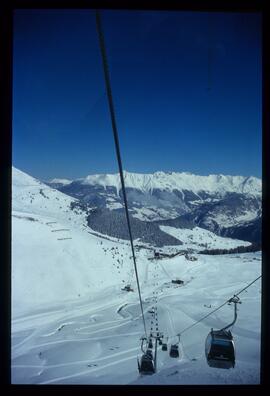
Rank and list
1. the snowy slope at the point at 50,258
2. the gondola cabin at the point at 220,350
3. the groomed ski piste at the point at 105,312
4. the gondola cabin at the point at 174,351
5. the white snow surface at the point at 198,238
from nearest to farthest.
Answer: the groomed ski piste at the point at 105,312, the gondola cabin at the point at 220,350, the gondola cabin at the point at 174,351, the snowy slope at the point at 50,258, the white snow surface at the point at 198,238

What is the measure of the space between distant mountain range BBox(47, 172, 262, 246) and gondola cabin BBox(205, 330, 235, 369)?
1110 millimetres

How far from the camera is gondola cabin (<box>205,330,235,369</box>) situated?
9.09 ft

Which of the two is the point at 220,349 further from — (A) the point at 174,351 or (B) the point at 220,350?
(A) the point at 174,351

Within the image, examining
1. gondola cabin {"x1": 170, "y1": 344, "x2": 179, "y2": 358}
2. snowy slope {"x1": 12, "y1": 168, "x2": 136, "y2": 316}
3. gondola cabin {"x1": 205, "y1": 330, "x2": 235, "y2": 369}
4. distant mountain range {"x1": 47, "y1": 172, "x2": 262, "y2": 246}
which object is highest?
distant mountain range {"x1": 47, "y1": 172, "x2": 262, "y2": 246}

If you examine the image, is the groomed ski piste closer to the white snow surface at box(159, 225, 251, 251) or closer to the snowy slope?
the snowy slope

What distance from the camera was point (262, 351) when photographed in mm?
2471

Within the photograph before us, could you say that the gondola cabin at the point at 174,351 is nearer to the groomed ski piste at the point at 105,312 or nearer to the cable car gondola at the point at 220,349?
the groomed ski piste at the point at 105,312

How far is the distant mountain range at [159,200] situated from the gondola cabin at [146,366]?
1637 millimetres

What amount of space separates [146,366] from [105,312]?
5.38 ft

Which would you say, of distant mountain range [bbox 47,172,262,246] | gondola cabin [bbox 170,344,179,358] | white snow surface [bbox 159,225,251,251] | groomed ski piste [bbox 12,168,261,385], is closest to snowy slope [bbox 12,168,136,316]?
groomed ski piste [bbox 12,168,261,385]

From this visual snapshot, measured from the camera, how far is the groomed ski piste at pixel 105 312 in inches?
102

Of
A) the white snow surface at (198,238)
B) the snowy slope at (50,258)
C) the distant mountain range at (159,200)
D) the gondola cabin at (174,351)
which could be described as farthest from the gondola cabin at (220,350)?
the white snow surface at (198,238)
